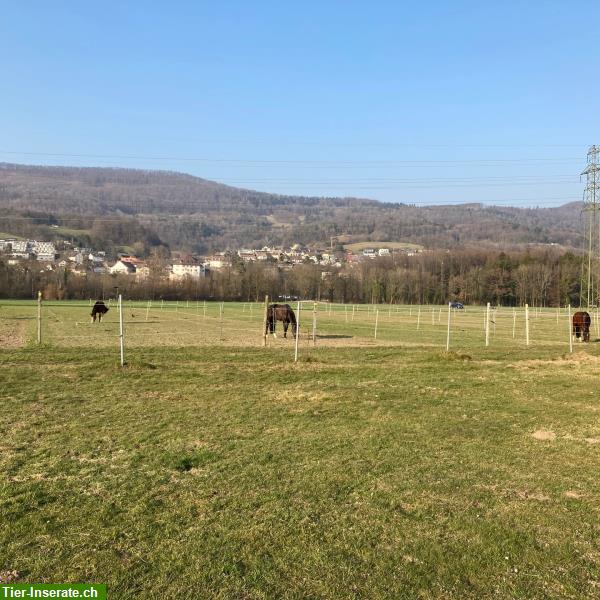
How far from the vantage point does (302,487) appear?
5906mm

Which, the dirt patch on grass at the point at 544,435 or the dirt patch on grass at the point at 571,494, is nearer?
the dirt patch on grass at the point at 571,494

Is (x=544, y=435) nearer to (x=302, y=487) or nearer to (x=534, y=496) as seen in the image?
(x=534, y=496)

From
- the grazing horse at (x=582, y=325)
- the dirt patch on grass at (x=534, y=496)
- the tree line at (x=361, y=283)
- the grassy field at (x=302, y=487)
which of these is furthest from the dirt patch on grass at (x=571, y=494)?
the tree line at (x=361, y=283)

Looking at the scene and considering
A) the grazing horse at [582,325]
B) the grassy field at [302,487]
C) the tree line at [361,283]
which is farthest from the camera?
the tree line at [361,283]

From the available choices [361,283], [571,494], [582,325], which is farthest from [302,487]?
[361,283]

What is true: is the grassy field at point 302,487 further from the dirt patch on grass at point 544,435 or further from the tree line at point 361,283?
the tree line at point 361,283

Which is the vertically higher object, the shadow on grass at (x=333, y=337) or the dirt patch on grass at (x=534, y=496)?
the dirt patch on grass at (x=534, y=496)

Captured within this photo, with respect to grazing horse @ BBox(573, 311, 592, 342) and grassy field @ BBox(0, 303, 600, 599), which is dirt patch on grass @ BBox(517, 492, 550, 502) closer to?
grassy field @ BBox(0, 303, 600, 599)

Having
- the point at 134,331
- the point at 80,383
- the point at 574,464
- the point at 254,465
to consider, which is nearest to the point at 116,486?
the point at 254,465

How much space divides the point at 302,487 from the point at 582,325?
24.9 m

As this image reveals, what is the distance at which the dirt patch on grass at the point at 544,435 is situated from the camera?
8062 mm

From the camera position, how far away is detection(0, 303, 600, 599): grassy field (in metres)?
4.13

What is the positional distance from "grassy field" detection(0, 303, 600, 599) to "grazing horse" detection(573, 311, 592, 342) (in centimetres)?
1544

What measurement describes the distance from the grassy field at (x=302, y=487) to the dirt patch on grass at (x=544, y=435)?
0.07 m
